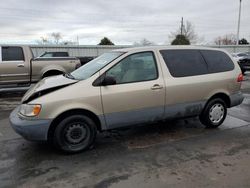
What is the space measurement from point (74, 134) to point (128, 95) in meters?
1.11

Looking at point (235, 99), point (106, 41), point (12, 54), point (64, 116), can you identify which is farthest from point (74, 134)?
point (106, 41)

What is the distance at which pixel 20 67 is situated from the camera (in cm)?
994

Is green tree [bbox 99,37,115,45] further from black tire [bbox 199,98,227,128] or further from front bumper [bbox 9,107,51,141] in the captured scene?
front bumper [bbox 9,107,51,141]

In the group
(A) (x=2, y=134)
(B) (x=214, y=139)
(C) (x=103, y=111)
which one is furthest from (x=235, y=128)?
(A) (x=2, y=134)

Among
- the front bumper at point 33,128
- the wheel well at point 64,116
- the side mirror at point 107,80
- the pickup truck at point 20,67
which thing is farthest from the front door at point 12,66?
the side mirror at point 107,80

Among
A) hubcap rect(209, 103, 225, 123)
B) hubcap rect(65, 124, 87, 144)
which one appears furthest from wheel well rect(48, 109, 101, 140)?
hubcap rect(209, 103, 225, 123)

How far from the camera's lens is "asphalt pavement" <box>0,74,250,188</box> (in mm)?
3668

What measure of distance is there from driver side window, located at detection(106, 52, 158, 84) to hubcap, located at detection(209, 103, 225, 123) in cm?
164

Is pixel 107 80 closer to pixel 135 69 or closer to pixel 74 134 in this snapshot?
pixel 135 69

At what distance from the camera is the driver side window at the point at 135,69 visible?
15.7 feet

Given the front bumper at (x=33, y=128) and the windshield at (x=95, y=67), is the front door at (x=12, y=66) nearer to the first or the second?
the windshield at (x=95, y=67)

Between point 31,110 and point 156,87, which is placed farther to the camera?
point 156,87

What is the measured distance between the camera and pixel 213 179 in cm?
368

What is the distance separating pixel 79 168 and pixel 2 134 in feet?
8.17
